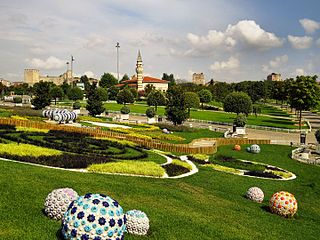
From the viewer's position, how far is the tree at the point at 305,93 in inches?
2554

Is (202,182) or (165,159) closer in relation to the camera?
(202,182)

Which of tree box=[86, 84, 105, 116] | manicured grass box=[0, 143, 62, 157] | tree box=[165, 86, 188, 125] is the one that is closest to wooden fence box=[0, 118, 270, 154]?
manicured grass box=[0, 143, 62, 157]

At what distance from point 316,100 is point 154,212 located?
6112cm

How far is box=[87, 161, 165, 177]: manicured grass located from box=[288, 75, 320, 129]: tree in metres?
51.3

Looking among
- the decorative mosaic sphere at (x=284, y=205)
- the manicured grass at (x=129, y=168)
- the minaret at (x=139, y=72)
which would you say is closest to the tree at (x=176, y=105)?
the manicured grass at (x=129, y=168)

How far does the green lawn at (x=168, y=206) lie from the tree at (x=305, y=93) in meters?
48.1

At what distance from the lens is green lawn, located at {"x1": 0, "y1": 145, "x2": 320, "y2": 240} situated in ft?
33.1

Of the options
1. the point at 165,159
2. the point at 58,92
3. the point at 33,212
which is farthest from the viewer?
the point at 58,92

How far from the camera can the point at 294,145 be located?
42.3 m

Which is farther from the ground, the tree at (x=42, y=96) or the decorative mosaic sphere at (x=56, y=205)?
the tree at (x=42, y=96)

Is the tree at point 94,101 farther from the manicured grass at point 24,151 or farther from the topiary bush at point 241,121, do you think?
the manicured grass at point 24,151

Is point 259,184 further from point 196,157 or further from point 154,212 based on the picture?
point 154,212

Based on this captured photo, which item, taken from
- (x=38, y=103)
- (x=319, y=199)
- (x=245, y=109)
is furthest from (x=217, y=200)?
(x=245, y=109)

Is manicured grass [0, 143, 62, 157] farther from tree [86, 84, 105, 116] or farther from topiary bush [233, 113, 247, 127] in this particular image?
tree [86, 84, 105, 116]
